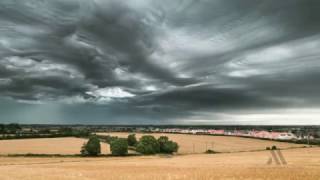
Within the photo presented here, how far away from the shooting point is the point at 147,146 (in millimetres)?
122250

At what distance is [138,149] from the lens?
122938mm

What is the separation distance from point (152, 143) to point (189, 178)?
3493 inches

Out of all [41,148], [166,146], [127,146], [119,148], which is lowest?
[41,148]

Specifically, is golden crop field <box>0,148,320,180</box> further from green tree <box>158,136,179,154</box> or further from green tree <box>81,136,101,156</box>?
green tree <box>158,136,179,154</box>

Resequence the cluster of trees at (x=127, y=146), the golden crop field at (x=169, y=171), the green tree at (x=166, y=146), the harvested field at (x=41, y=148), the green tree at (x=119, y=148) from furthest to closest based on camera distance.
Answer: the green tree at (x=166, y=146)
the harvested field at (x=41, y=148)
the cluster of trees at (x=127, y=146)
the green tree at (x=119, y=148)
the golden crop field at (x=169, y=171)

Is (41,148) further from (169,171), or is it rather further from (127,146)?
(169,171)

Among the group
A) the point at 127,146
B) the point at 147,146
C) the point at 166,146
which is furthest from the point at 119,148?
the point at 166,146

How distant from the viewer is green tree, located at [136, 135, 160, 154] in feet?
400

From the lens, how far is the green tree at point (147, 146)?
400 ft

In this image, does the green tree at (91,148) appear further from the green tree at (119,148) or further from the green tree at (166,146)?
the green tree at (166,146)

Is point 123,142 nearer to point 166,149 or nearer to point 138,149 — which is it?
point 138,149

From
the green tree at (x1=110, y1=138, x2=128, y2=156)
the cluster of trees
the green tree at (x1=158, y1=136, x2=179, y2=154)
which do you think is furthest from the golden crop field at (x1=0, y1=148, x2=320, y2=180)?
the green tree at (x1=158, y1=136, x2=179, y2=154)

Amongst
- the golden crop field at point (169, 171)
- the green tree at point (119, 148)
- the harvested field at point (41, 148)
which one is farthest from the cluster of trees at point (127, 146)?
the golden crop field at point (169, 171)

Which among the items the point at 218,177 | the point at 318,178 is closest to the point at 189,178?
the point at 218,177
